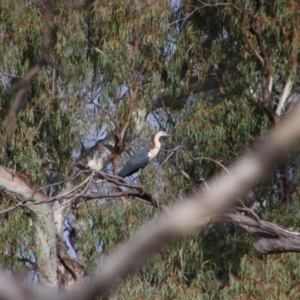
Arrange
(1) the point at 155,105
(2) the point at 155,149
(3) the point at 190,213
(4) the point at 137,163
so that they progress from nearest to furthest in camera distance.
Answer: (3) the point at 190,213, (4) the point at 137,163, (2) the point at 155,149, (1) the point at 155,105

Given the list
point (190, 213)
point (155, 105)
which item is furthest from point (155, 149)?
point (190, 213)

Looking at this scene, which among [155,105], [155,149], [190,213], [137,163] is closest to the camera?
[190,213]

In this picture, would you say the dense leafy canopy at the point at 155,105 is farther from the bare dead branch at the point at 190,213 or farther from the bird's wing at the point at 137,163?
the bare dead branch at the point at 190,213

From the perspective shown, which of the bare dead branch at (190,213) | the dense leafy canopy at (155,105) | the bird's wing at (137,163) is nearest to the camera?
the bare dead branch at (190,213)

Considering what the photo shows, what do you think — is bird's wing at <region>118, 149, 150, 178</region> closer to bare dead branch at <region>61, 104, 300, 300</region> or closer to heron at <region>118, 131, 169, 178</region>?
heron at <region>118, 131, 169, 178</region>

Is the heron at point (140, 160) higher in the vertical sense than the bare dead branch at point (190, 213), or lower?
higher

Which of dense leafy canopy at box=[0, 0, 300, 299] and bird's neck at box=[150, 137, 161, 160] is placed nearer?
bird's neck at box=[150, 137, 161, 160]

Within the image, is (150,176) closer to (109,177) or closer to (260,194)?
(260,194)

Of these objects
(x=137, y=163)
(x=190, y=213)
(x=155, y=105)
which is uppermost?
(x=155, y=105)

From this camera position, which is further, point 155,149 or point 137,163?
point 155,149

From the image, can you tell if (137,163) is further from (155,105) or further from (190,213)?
(190,213)

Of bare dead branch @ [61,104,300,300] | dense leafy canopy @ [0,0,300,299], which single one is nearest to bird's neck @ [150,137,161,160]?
dense leafy canopy @ [0,0,300,299]

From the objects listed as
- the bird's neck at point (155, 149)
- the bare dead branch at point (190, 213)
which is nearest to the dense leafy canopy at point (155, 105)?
the bird's neck at point (155, 149)

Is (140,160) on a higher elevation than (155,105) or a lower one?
lower
